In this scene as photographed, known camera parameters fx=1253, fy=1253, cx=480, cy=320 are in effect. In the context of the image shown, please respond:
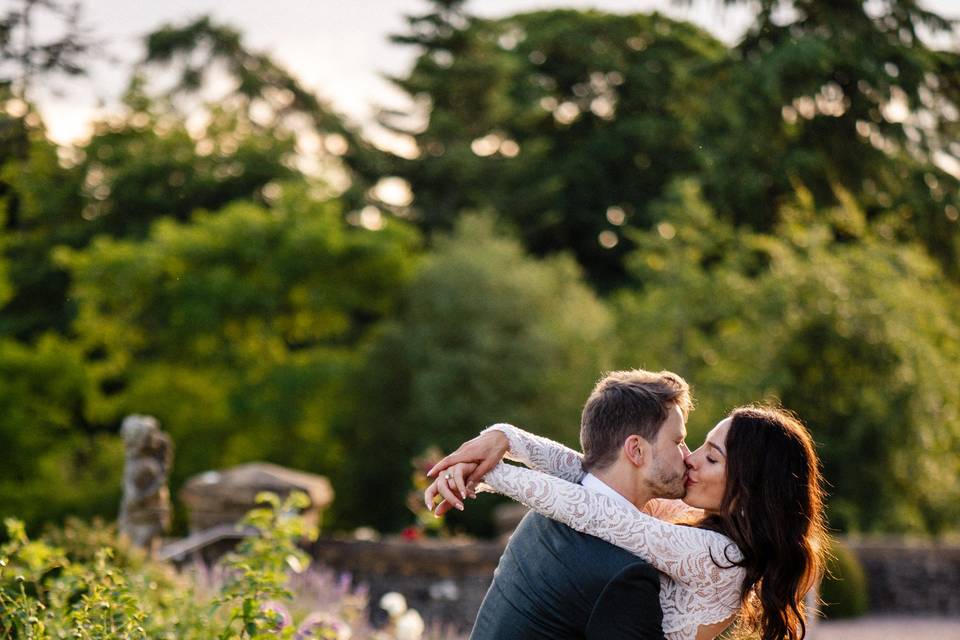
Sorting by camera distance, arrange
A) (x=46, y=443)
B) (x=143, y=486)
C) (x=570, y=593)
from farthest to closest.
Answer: (x=46, y=443)
(x=143, y=486)
(x=570, y=593)

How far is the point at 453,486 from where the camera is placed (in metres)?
3.14

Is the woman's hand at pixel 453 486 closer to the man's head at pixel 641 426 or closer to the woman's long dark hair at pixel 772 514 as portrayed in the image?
the man's head at pixel 641 426

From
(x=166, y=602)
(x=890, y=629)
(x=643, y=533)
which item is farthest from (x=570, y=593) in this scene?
(x=890, y=629)

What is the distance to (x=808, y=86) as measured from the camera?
42.4 feet

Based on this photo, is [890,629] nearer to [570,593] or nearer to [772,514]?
[772,514]

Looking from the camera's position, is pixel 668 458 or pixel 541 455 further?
pixel 541 455

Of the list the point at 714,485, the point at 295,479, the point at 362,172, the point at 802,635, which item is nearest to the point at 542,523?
the point at 714,485

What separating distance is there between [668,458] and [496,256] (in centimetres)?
1875

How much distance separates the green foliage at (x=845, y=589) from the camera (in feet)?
44.2

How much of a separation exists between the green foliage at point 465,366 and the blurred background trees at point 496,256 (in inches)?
2.2

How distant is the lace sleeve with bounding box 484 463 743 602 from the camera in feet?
9.50

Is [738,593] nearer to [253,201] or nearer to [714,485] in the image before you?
[714,485]

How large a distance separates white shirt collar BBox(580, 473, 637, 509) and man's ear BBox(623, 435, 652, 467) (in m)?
0.09

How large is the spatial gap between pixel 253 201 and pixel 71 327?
431 cm
